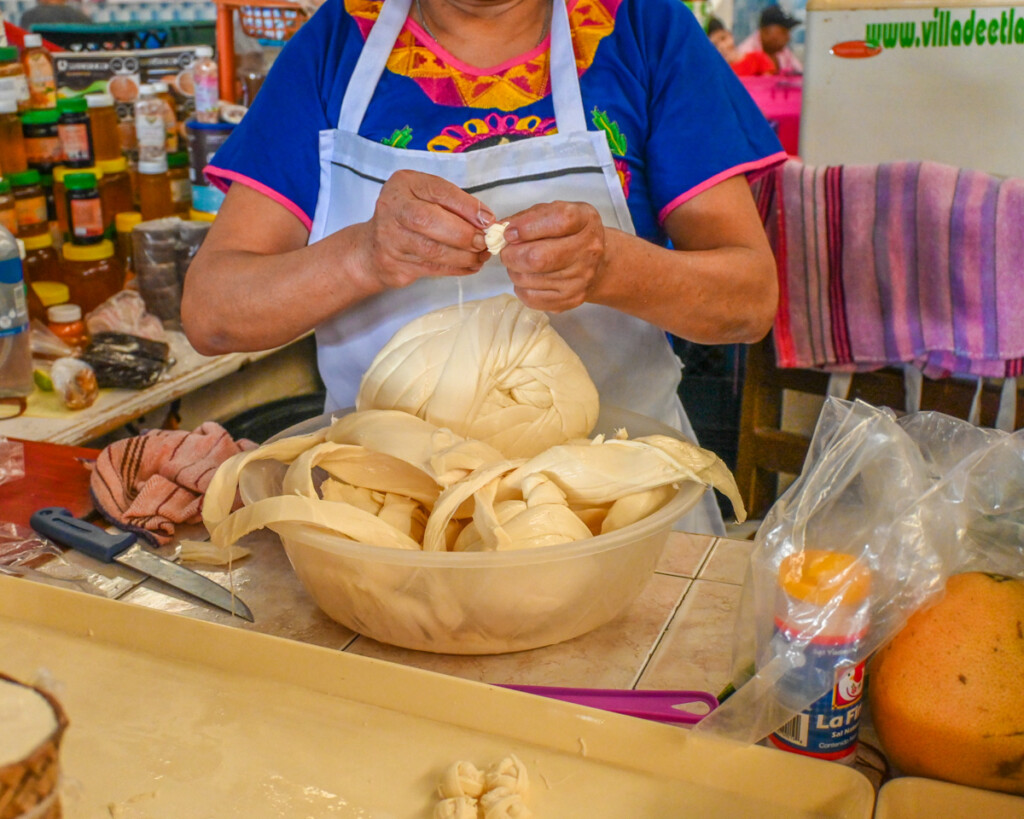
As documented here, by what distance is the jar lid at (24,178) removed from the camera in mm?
2018

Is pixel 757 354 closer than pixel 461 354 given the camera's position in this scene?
No

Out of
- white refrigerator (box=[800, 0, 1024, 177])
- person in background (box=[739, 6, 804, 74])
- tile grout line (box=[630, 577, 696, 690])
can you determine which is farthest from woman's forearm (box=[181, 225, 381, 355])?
person in background (box=[739, 6, 804, 74])

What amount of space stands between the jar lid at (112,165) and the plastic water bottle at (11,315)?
27.4 inches

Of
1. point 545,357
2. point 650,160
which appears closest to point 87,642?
point 545,357

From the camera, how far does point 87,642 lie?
84 centimetres

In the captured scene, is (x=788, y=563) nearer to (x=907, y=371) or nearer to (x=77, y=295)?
(x=907, y=371)

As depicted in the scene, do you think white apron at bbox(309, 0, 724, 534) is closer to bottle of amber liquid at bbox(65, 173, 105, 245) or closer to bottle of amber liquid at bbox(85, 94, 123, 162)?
bottle of amber liquid at bbox(65, 173, 105, 245)

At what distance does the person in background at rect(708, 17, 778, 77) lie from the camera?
14.1ft

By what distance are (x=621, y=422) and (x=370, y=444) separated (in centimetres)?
33

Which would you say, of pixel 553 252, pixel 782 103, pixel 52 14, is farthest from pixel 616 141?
pixel 52 14

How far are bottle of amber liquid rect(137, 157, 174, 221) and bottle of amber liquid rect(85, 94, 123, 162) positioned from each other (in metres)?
Result: 0.07

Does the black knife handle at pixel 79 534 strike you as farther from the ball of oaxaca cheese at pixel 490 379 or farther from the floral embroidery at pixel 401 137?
the floral embroidery at pixel 401 137

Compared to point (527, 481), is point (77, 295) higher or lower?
lower

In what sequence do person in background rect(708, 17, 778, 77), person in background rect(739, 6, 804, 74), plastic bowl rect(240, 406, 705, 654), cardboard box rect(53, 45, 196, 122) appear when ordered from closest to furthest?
1. plastic bowl rect(240, 406, 705, 654)
2. cardboard box rect(53, 45, 196, 122)
3. person in background rect(708, 17, 778, 77)
4. person in background rect(739, 6, 804, 74)
